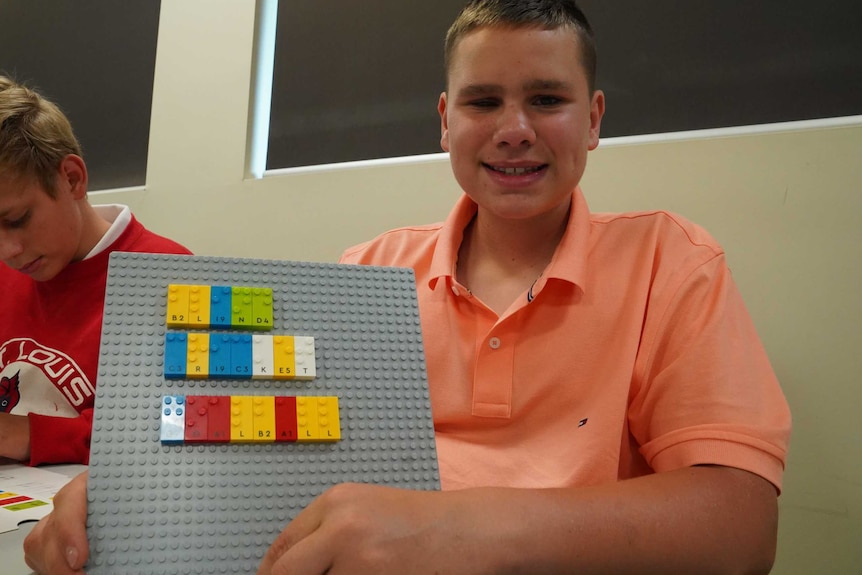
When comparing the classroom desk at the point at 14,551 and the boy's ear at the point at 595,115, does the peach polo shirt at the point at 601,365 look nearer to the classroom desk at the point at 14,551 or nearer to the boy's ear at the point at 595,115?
the boy's ear at the point at 595,115

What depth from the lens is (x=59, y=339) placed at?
123 centimetres

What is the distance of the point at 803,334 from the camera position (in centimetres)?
111

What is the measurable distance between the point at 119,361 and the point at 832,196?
1190 mm

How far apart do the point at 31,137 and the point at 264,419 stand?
0.93 metres

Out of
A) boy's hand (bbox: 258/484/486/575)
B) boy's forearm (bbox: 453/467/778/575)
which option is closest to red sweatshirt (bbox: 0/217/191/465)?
boy's hand (bbox: 258/484/486/575)

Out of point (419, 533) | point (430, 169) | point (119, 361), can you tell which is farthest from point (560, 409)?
point (430, 169)

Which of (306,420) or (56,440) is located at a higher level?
(306,420)

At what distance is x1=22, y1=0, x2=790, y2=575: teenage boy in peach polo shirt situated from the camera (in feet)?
1.82

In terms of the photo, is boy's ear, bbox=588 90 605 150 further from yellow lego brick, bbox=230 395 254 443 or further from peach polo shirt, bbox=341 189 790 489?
yellow lego brick, bbox=230 395 254 443

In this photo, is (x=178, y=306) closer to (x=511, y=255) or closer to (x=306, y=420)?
(x=306, y=420)

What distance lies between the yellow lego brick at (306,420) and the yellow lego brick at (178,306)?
16cm

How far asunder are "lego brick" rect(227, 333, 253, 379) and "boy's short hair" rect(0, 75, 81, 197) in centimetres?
78

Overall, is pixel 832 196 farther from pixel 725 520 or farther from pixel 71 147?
pixel 71 147

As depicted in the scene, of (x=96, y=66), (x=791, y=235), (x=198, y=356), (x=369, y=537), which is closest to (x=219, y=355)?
(x=198, y=356)
